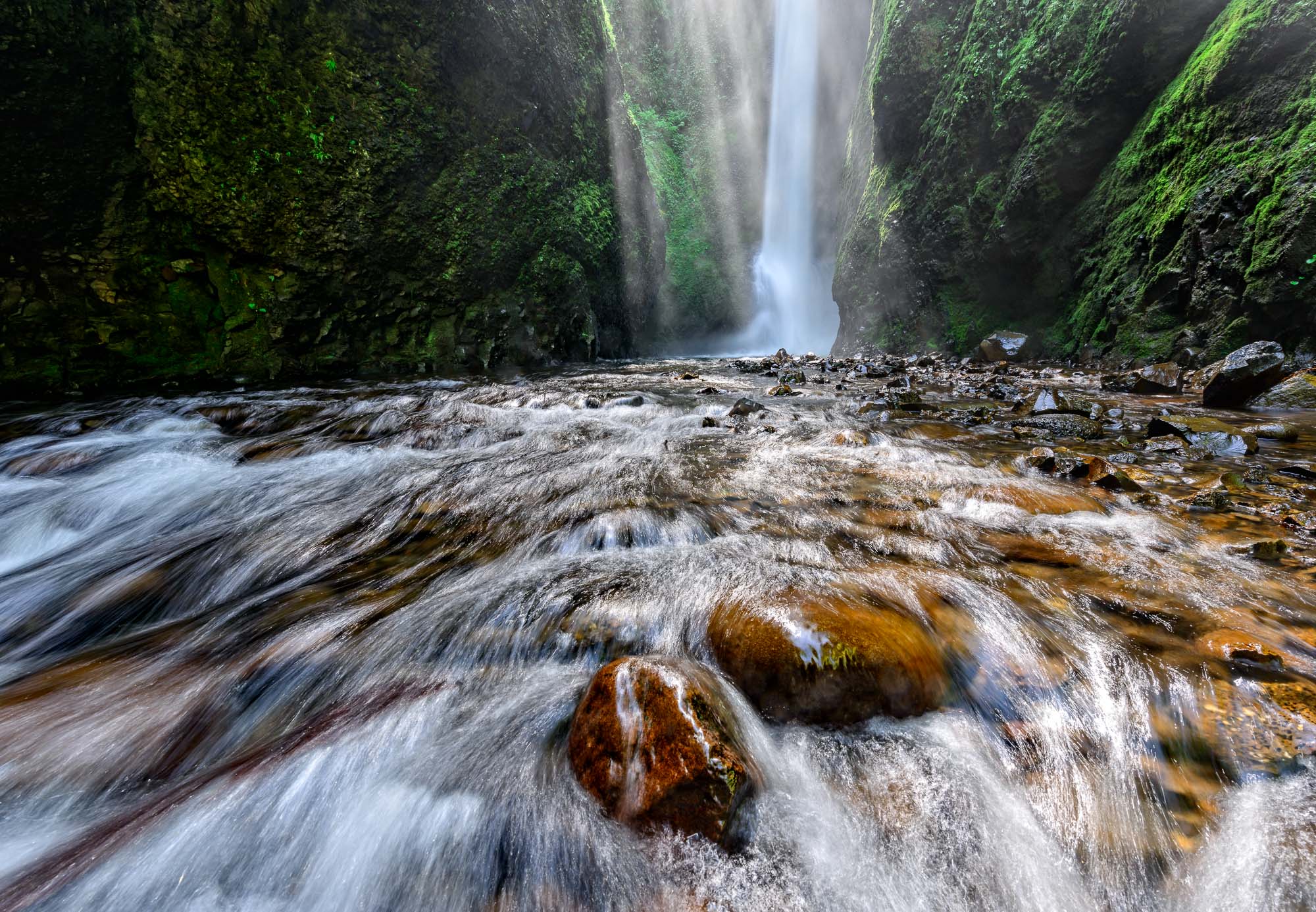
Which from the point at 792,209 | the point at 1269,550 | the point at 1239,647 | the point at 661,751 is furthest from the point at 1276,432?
the point at 792,209

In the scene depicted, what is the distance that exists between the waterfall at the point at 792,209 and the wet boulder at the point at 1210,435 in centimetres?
2610

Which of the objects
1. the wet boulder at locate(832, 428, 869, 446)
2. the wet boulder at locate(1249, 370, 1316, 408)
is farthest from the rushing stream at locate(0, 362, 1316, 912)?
the wet boulder at locate(1249, 370, 1316, 408)

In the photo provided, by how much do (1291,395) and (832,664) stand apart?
23.0 feet

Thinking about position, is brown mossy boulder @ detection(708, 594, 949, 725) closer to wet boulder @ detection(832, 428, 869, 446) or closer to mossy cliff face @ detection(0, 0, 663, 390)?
wet boulder @ detection(832, 428, 869, 446)

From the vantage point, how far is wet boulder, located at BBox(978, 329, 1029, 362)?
10.6 m

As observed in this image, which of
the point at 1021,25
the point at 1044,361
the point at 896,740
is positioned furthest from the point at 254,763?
the point at 1021,25

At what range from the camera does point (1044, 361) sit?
10234 mm

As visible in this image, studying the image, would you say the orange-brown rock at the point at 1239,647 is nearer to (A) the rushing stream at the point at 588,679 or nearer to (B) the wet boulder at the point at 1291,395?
(A) the rushing stream at the point at 588,679

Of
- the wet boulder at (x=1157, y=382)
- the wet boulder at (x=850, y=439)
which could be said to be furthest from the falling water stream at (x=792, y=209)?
the wet boulder at (x=850, y=439)

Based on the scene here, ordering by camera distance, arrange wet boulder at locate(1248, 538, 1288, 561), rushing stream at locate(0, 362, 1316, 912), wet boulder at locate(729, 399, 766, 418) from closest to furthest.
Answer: rushing stream at locate(0, 362, 1316, 912) → wet boulder at locate(1248, 538, 1288, 561) → wet boulder at locate(729, 399, 766, 418)

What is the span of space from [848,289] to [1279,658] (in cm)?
2260

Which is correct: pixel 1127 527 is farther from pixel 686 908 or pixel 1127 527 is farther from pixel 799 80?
pixel 799 80

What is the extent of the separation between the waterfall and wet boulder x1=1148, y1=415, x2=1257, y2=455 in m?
26.1

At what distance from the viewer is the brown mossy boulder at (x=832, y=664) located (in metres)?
1.39
